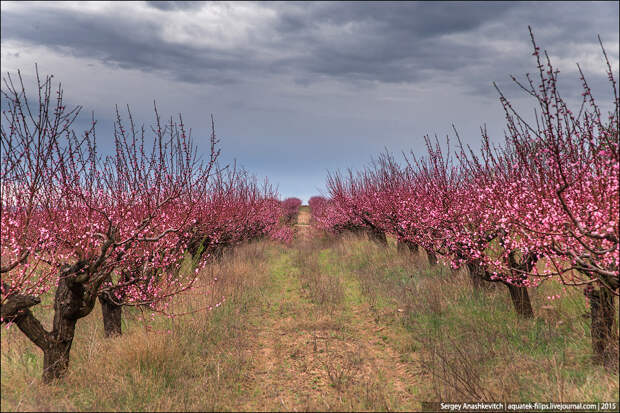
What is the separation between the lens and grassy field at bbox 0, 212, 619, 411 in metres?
4.75

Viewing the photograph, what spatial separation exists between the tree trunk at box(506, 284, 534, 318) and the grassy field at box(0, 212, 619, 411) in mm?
156

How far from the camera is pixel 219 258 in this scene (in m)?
15.0

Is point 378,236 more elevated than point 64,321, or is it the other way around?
point 378,236

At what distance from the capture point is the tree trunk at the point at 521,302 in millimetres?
7050

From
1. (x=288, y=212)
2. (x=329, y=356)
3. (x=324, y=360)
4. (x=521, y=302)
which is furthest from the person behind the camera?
(x=288, y=212)

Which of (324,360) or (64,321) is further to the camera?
(324,360)

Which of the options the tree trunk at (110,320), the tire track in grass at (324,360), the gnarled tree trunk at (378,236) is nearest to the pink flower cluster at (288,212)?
the gnarled tree trunk at (378,236)

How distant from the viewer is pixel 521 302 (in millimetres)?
7082

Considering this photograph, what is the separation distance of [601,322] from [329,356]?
417 cm

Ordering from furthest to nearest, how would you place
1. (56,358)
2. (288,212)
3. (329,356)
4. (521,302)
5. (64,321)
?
(288,212)
(521,302)
(329,356)
(64,321)
(56,358)

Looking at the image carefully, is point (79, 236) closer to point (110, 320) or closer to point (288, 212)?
point (110, 320)

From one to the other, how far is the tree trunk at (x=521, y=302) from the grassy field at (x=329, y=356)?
0.16 meters

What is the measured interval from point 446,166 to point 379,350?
511 centimetres

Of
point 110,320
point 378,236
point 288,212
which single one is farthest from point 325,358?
point 288,212
